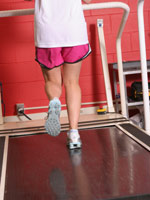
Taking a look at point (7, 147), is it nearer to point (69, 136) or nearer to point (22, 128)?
point (69, 136)

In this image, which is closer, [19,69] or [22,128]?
Result: [22,128]

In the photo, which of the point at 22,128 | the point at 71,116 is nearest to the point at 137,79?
the point at 22,128

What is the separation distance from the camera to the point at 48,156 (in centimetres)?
180

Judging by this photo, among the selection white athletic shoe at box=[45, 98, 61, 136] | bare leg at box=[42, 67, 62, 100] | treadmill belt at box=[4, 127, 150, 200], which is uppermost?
bare leg at box=[42, 67, 62, 100]

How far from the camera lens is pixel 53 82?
1.97 m

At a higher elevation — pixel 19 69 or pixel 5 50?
pixel 5 50

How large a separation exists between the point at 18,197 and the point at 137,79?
263 cm

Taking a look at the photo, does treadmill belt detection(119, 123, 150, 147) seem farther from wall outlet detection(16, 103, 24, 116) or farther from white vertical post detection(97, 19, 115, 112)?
wall outlet detection(16, 103, 24, 116)

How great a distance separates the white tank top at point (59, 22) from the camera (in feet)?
5.99

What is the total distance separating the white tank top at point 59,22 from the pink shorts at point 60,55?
37 mm

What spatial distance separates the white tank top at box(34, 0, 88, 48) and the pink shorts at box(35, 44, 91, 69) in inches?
1.5

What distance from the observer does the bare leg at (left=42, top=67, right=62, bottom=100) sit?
1.95 meters

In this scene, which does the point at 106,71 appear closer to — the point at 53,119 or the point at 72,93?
the point at 72,93

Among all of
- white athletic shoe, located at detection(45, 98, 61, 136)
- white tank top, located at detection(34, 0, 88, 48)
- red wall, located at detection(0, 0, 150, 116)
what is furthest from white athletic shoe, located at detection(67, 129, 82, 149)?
red wall, located at detection(0, 0, 150, 116)
